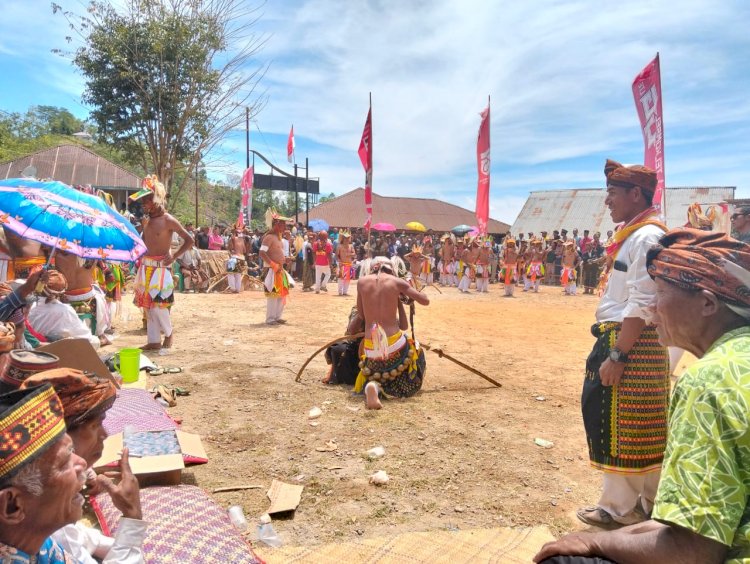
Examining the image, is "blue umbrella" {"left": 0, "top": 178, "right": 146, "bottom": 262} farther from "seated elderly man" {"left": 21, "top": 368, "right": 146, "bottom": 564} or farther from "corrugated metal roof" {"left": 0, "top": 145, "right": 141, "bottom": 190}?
"corrugated metal roof" {"left": 0, "top": 145, "right": 141, "bottom": 190}

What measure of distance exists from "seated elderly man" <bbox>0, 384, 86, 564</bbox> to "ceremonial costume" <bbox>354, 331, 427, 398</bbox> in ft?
12.4

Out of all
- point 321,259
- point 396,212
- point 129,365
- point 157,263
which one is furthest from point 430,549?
point 396,212

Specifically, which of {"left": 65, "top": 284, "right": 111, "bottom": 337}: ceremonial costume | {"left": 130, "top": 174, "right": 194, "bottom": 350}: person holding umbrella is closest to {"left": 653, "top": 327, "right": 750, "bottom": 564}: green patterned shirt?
{"left": 65, "top": 284, "right": 111, "bottom": 337}: ceremonial costume

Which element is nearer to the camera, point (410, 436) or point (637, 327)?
point (637, 327)

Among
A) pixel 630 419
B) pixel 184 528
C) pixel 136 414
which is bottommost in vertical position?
pixel 184 528

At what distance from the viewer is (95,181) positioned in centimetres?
2388

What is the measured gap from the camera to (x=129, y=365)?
4.88 m

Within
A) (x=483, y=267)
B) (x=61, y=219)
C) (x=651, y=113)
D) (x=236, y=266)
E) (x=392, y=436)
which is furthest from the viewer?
(x=483, y=267)

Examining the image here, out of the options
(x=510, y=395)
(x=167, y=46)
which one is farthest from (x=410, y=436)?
(x=167, y=46)

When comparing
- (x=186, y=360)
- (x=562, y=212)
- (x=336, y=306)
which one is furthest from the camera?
(x=562, y=212)

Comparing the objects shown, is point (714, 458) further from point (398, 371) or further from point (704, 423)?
point (398, 371)

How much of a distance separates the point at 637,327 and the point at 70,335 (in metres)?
4.48

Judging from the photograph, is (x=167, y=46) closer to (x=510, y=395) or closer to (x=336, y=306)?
(x=336, y=306)

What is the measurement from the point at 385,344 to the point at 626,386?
8.07 feet
